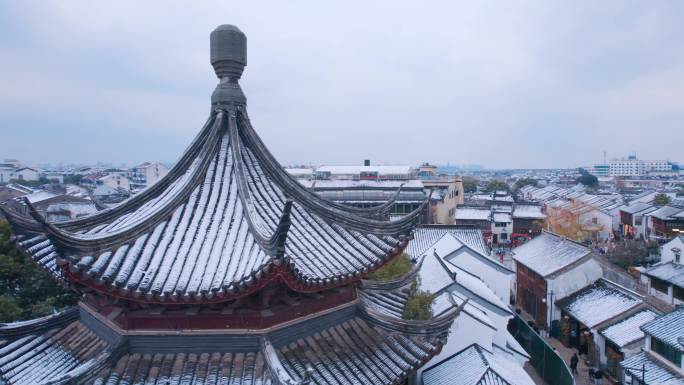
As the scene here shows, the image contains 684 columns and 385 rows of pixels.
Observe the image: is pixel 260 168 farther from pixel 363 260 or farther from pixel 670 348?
pixel 670 348

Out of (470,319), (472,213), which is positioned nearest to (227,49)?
(470,319)

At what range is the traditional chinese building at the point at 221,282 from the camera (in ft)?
23.9

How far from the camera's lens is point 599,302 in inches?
1353

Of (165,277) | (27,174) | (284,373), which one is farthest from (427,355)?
(27,174)

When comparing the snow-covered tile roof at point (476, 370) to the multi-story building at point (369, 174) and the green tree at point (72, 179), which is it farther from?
the green tree at point (72, 179)

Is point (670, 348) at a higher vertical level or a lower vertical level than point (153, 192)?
lower

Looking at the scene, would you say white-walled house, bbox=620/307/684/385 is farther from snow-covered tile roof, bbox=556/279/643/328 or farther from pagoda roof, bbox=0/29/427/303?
pagoda roof, bbox=0/29/427/303

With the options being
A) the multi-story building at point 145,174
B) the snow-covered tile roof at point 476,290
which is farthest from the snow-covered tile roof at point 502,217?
the multi-story building at point 145,174

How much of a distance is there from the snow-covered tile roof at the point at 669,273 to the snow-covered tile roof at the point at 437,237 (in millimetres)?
13512

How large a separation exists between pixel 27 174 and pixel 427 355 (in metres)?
156

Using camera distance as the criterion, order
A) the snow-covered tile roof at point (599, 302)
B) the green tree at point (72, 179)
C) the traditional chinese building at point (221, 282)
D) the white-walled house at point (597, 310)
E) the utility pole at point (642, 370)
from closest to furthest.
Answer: the traditional chinese building at point (221, 282)
the utility pole at point (642, 370)
the white-walled house at point (597, 310)
the snow-covered tile roof at point (599, 302)
the green tree at point (72, 179)

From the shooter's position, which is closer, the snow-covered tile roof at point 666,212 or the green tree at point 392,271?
the green tree at point 392,271

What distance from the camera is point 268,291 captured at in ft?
24.5

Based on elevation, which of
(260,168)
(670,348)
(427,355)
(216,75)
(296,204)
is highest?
(216,75)
